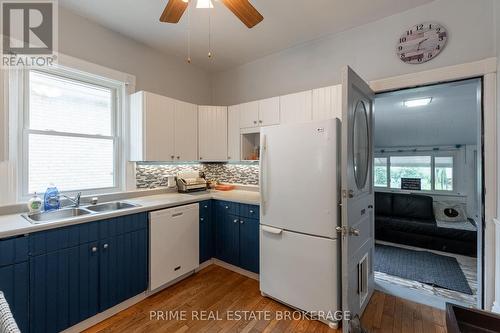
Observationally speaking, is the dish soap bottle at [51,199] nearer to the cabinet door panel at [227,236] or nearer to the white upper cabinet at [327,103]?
the cabinet door panel at [227,236]

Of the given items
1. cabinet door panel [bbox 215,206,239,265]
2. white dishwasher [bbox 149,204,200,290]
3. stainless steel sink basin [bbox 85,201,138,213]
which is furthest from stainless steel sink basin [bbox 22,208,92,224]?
cabinet door panel [bbox 215,206,239,265]

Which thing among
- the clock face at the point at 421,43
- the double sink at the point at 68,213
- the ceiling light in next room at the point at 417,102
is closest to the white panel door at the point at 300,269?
the double sink at the point at 68,213

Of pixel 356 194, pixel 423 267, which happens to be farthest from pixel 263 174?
pixel 423 267

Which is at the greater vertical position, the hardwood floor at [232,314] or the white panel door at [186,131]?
the white panel door at [186,131]

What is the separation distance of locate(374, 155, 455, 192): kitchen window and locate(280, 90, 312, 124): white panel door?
160 inches

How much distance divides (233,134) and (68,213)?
6.58ft

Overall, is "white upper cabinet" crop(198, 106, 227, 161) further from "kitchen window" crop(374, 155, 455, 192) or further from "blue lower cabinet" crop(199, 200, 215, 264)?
"kitchen window" crop(374, 155, 455, 192)

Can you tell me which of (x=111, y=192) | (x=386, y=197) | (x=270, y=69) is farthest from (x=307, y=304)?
(x=386, y=197)

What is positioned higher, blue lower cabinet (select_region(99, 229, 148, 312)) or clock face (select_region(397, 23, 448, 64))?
clock face (select_region(397, 23, 448, 64))

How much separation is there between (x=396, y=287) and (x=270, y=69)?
9.93ft

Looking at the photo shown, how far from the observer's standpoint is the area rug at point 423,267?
2.71 metres

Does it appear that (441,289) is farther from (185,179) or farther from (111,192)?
(111,192)

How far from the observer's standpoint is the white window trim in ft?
6.20

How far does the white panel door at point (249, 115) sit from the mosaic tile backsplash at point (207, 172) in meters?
0.61
